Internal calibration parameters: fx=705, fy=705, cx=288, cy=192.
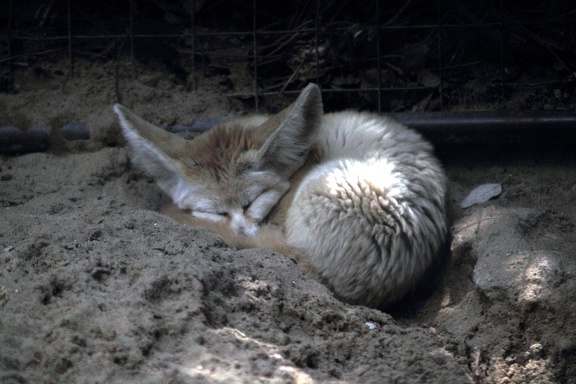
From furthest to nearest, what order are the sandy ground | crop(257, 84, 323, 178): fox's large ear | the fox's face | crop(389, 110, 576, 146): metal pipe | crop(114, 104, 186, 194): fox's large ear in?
1. crop(389, 110, 576, 146): metal pipe
2. crop(114, 104, 186, 194): fox's large ear
3. the fox's face
4. crop(257, 84, 323, 178): fox's large ear
5. the sandy ground

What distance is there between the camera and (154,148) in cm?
454

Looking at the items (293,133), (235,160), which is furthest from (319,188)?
(235,160)

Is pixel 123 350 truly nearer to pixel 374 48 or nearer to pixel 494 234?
pixel 494 234

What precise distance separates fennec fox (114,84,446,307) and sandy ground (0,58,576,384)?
291 millimetres

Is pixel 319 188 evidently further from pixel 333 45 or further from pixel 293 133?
pixel 333 45

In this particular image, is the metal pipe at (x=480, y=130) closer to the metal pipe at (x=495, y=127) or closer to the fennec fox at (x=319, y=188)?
the metal pipe at (x=495, y=127)

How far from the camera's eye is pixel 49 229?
342cm

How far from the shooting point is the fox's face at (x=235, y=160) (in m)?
4.32

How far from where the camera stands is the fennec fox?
3785 mm

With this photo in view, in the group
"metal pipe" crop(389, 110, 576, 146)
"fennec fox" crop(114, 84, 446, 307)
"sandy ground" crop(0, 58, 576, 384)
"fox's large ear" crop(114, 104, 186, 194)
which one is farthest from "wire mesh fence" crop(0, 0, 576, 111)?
"sandy ground" crop(0, 58, 576, 384)

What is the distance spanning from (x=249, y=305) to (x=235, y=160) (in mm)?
1661

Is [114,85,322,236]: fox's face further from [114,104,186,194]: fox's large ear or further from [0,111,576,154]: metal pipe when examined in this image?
[0,111,576,154]: metal pipe

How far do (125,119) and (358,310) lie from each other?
211 cm

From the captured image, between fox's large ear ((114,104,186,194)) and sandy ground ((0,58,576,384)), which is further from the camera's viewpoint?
fox's large ear ((114,104,186,194))
